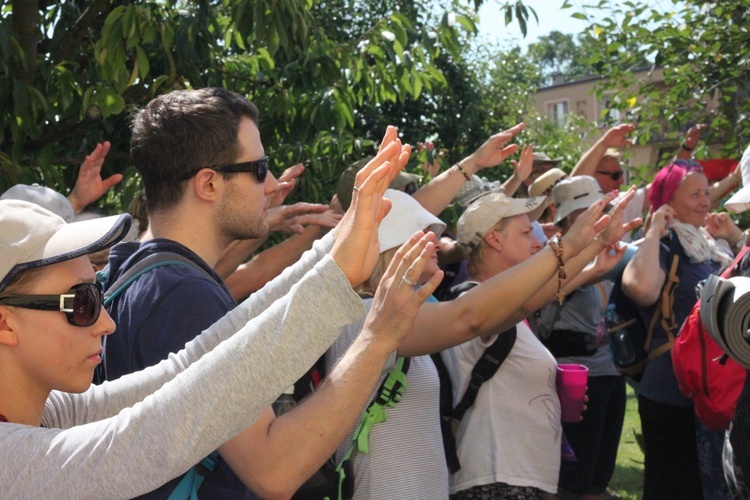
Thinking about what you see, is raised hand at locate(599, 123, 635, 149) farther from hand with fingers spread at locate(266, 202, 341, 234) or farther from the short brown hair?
the short brown hair

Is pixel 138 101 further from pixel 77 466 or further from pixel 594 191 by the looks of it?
pixel 77 466

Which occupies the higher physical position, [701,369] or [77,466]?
[77,466]

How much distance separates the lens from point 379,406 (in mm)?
3076

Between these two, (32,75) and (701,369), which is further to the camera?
(32,75)

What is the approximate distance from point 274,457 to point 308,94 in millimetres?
3650

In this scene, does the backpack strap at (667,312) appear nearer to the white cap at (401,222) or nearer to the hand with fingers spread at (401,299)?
the white cap at (401,222)

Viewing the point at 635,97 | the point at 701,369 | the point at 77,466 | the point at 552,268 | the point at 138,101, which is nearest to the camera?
the point at 77,466

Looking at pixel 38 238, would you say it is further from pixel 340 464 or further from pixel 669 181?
pixel 669 181

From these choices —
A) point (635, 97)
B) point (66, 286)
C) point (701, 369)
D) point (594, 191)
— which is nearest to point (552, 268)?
point (701, 369)

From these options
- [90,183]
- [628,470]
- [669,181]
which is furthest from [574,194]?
[628,470]

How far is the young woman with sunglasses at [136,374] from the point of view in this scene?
1485mm

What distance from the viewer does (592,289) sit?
18.3 ft

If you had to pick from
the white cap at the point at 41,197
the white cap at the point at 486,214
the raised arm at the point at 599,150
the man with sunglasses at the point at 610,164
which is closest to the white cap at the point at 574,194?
the man with sunglasses at the point at 610,164

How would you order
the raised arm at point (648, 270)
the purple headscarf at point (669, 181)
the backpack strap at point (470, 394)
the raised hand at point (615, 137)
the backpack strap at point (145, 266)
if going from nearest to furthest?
the backpack strap at point (145, 266) < the backpack strap at point (470, 394) < the raised arm at point (648, 270) < the purple headscarf at point (669, 181) < the raised hand at point (615, 137)
